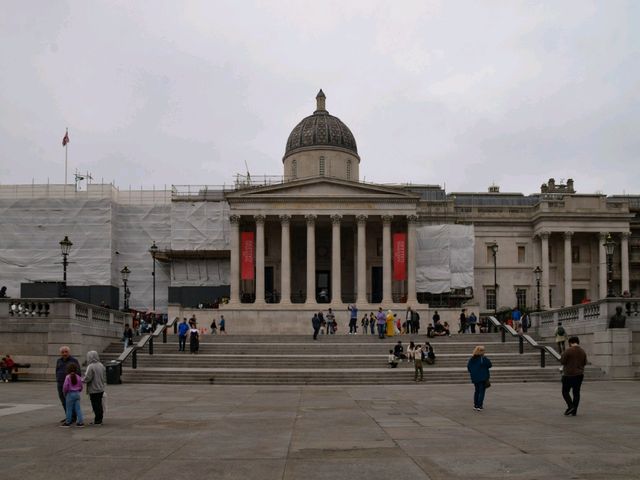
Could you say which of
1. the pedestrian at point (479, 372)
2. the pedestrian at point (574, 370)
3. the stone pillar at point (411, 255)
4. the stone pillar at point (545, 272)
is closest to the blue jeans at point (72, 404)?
the pedestrian at point (479, 372)

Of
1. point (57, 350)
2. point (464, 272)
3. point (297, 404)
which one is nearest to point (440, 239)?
point (464, 272)

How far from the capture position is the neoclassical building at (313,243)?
191 feet

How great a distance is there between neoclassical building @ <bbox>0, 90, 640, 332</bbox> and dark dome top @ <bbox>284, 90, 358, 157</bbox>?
4.8 inches

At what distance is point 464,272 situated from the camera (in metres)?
63.8

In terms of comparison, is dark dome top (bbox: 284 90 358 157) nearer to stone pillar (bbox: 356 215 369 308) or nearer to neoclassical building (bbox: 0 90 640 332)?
neoclassical building (bbox: 0 90 640 332)

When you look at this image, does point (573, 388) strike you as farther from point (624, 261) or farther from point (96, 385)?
point (624, 261)

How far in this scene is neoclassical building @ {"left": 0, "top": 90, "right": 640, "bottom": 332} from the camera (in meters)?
58.2

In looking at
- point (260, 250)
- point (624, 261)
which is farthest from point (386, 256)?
point (624, 261)

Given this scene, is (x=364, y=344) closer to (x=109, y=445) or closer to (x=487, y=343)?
(x=487, y=343)

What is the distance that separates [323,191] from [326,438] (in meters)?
44.7

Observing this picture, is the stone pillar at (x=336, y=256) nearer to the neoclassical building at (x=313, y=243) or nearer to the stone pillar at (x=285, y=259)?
the neoclassical building at (x=313, y=243)

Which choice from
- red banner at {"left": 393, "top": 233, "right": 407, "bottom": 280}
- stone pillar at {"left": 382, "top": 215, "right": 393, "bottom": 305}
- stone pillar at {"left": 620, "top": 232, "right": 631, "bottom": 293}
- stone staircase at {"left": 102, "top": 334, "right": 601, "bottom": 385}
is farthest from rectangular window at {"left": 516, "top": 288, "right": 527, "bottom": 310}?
stone staircase at {"left": 102, "top": 334, "right": 601, "bottom": 385}

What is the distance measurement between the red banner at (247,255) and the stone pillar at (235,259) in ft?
1.49

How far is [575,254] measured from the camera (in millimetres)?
68875
